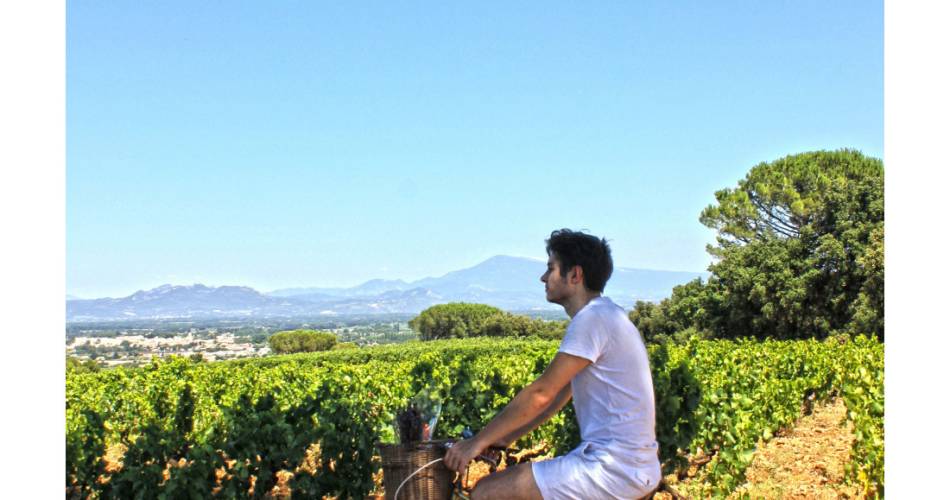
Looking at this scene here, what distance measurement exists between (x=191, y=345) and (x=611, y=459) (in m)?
89.7

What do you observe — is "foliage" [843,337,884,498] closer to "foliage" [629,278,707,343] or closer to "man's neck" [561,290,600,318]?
"man's neck" [561,290,600,318]

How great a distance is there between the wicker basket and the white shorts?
0.38 metres

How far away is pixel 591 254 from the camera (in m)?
3.32

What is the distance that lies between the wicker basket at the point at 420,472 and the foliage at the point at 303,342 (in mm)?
67710

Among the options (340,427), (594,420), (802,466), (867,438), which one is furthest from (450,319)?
(594,420)

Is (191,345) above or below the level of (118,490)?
below

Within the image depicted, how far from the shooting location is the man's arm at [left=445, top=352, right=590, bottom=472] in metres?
3.10

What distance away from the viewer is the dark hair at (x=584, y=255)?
10.9 ft

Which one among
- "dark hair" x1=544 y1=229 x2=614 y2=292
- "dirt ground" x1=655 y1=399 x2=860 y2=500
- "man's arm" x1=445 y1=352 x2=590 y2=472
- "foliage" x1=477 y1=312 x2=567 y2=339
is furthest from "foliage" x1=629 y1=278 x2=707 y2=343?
"man's arm" x1=445 y1=352 x2=590 y2=472

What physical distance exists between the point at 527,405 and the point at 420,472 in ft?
1.64

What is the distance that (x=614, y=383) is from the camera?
314 cm
